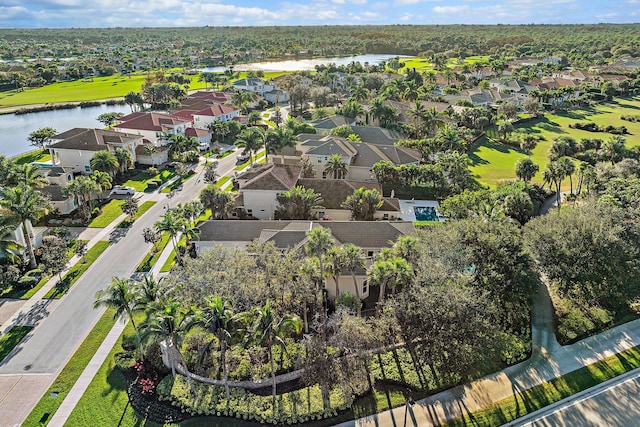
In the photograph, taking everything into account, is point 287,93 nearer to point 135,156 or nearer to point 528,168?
point 135,156

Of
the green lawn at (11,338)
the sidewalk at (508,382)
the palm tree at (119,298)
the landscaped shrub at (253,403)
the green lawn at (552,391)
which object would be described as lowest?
the green lawn at (11,338)

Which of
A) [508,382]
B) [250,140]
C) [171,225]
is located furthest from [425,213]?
[171,225]

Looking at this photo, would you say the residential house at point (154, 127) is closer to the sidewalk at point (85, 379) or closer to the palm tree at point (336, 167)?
the palm tree at point (336, 167)

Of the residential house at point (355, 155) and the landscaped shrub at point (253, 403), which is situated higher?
the residential house at point (355, 155)

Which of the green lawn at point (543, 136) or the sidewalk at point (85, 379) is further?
the green lawn at point (543, 136)

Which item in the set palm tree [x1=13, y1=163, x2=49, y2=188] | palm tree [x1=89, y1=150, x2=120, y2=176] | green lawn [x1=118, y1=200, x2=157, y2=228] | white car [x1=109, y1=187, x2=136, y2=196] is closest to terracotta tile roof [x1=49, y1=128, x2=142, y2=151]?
A: palm tree [x1=89, y1=150, x2=120, y2=176]

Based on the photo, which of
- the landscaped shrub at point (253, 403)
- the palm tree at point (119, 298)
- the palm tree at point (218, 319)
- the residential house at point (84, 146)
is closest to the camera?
the palm tree at point (218, 319)

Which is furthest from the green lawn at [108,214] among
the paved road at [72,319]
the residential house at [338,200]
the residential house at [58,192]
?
the residential house at [338,200]

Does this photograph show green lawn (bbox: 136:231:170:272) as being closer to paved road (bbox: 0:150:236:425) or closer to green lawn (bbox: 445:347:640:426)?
paved road (bbox: 0:150:236:425)
